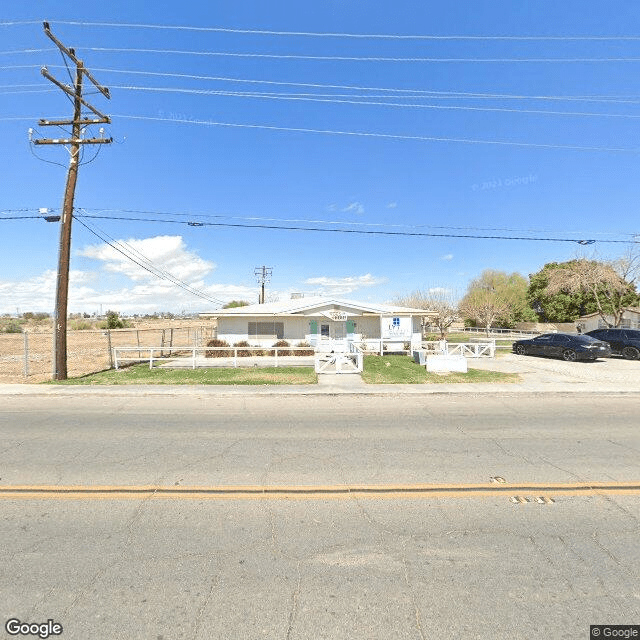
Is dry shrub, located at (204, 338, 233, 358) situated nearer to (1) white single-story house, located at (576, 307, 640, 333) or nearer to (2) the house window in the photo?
(2) the house window

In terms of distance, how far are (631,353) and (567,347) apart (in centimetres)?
374

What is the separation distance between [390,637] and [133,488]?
11.5 ft

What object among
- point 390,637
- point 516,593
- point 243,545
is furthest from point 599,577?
point 243,545

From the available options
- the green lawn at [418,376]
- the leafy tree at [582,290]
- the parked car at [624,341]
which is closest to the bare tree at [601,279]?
the leafy tree at [582,290]

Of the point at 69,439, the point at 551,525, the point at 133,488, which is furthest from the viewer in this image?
the point at 69,439

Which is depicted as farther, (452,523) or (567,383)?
(567,383)

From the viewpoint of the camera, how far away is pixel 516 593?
111 inches

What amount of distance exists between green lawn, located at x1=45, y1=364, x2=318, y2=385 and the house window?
28.9 feet

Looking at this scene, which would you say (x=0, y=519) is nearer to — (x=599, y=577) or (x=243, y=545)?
(x=243, y=545)

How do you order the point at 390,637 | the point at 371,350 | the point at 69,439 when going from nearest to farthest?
the point at 390,637, the point at 69,439, the point at 371,350

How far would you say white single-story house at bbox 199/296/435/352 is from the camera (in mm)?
24828

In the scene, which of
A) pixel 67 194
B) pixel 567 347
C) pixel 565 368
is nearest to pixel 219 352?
pixel 67 194

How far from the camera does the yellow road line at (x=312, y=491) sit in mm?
4387

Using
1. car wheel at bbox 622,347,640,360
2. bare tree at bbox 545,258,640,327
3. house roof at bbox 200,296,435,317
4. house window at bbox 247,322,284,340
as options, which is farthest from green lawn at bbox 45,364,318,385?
bare tree at bbox 545,258,640,327
